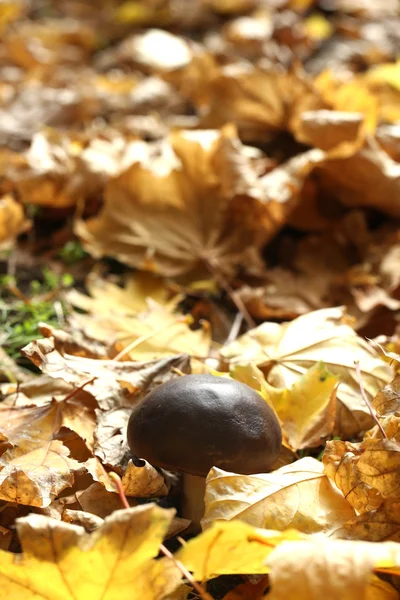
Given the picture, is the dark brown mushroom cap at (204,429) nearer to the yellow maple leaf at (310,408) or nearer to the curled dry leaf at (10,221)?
the yellow maple leaf at (310,408)

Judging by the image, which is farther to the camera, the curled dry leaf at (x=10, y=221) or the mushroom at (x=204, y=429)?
the curled dry leaf at (x=10, y=221)

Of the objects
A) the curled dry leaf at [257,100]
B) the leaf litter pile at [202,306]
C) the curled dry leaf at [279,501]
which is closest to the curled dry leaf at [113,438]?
the leaf litter pile at [202,306]

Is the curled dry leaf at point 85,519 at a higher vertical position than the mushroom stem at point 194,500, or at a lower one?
higher

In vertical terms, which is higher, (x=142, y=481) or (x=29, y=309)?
(x=142, y=481)

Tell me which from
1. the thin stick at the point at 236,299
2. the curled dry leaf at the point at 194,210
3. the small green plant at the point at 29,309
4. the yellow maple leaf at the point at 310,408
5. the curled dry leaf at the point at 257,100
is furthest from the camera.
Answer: the curled dry leaf at the point at 257,100

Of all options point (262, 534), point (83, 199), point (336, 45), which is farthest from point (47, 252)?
point (336, 45)

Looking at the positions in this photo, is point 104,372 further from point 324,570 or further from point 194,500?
point 324,570

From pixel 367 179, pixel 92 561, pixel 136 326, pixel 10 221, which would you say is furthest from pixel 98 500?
pixel 367 179
